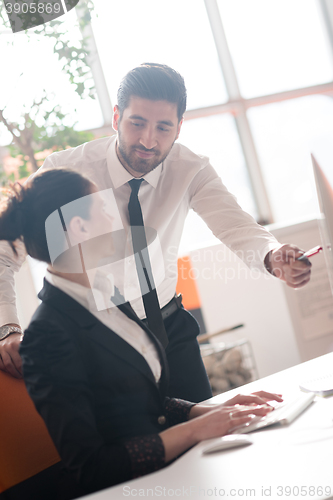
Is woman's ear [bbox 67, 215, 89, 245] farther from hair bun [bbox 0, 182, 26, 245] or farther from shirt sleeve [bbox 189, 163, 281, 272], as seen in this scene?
shirt sleeve [bbox 189, 163, 281, 272]

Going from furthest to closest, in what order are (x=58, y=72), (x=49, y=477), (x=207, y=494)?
(x=58, y=72) < (x=49, y=477) < (x=207, y=494)

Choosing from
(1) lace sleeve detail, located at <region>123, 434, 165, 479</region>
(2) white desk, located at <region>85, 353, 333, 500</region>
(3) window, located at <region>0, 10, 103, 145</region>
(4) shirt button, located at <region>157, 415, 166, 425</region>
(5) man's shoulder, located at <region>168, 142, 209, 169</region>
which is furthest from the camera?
(3) window, located at <region>0, 10, 103, 145</region>

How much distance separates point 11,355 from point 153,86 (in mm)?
541

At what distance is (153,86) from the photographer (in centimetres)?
78

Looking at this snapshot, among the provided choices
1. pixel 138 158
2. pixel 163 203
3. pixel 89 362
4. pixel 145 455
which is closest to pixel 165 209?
pixel 163 203

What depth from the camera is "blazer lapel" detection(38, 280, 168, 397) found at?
2.22 ft

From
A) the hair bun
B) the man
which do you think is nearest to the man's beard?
the man

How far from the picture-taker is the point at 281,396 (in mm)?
785

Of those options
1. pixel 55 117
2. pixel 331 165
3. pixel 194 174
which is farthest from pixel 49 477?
Answer: pixel 55 117

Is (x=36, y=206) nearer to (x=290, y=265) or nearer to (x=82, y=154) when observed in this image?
(x=82, y=154)

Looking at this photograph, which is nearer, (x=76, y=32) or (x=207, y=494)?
(x=207, y=494)

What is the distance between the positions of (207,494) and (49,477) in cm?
30

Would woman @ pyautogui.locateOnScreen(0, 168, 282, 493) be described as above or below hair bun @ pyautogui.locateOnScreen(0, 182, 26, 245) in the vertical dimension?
below

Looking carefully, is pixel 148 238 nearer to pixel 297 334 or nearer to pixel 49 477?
pixel 49 477
